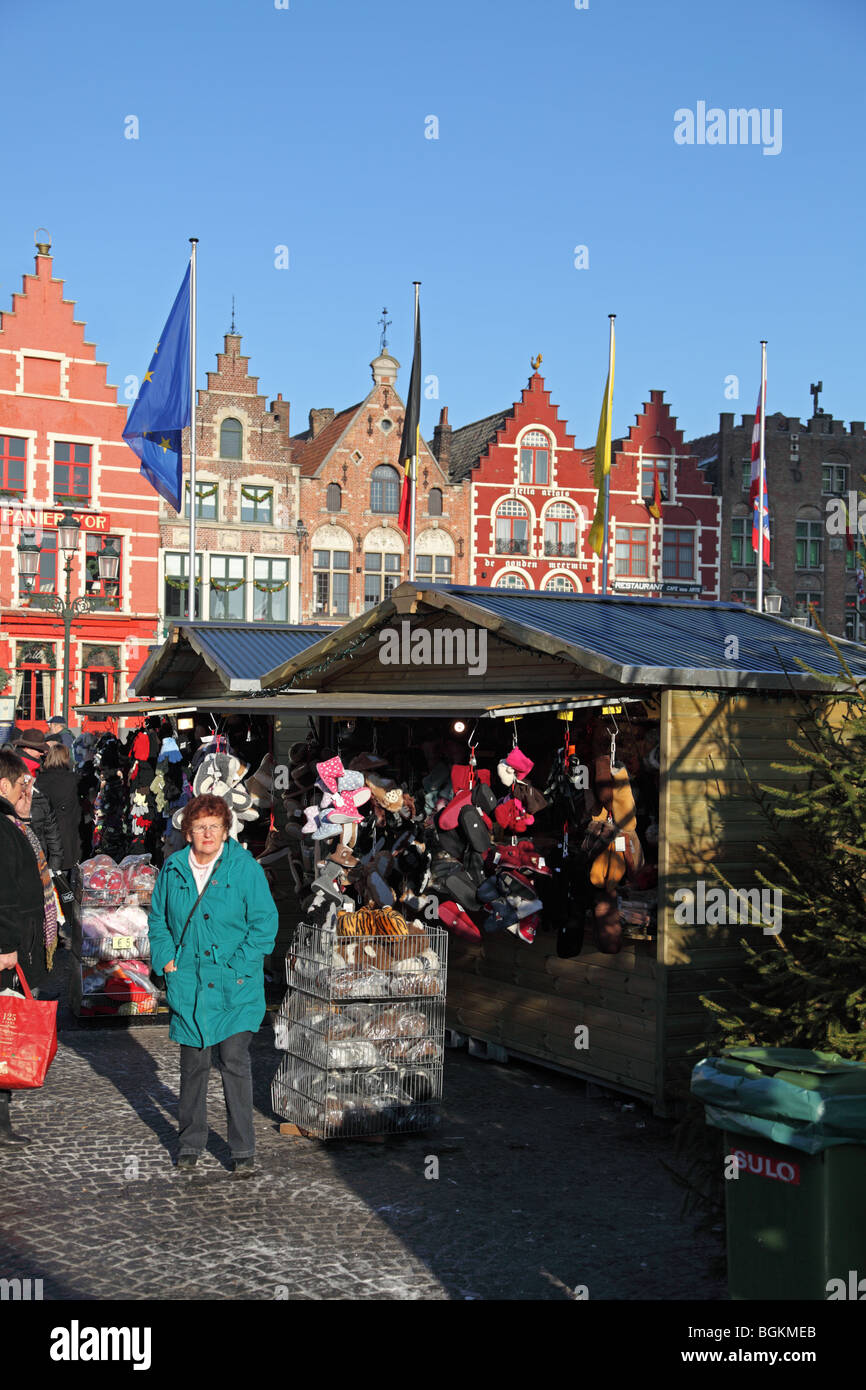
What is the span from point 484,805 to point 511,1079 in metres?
1.81

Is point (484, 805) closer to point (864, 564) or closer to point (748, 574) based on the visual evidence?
point (864, 564)

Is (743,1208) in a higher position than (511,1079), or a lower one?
higher

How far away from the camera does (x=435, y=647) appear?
32.7 feet

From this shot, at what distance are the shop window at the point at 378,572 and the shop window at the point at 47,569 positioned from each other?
33.4 feet

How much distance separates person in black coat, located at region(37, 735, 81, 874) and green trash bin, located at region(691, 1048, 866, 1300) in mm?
9079

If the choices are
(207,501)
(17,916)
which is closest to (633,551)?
(207,501)

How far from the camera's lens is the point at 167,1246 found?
543cm

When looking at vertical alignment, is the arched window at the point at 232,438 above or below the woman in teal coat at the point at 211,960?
above

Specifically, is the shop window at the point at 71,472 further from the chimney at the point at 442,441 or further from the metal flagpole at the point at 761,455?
the metal flagpole at the point at 761,455

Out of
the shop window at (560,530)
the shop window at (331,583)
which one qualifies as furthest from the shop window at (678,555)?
the shop window at (331,583)

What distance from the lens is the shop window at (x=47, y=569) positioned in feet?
125

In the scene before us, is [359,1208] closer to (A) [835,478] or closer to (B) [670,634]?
(B) [670,634]

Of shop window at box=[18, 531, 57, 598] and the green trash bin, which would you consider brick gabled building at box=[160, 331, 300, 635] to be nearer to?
shop window at box=[18, 531, 57, 598]
